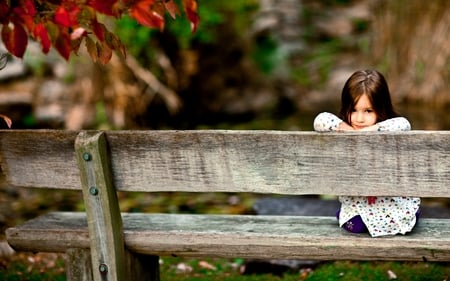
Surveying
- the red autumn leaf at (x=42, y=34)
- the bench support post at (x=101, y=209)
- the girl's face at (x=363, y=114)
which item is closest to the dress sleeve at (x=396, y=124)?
the girl's face at (x=363, y=114)

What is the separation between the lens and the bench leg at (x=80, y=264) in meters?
3.49

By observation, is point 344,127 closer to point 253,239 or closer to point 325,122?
point 325,122

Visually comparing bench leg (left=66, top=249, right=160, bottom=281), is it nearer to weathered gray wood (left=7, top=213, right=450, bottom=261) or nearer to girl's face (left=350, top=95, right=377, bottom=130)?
weathered gray wood (left=7, top=213, right=450, bottom=261)

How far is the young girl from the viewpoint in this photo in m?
3.40

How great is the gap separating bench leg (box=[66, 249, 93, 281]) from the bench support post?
0.34 ft

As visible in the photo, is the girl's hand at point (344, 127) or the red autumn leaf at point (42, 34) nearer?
the red autumn leaf at point (42, 34)

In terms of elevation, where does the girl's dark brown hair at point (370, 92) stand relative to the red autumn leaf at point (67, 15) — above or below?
below

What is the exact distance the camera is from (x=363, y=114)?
3555 mm

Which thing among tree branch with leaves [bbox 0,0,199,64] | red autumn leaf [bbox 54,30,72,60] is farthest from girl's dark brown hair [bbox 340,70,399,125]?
red autumn leaf [bbox 54,30,72,60]

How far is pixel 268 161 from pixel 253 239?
1.24 ft

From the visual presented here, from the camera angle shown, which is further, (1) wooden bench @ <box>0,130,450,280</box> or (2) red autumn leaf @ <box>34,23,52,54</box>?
(1) wooden bench @ <box>0,130,450,280</box>

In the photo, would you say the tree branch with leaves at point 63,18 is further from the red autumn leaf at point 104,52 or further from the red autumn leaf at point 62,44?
the red autumn leaf at point 104,52

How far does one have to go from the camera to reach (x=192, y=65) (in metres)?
10.7

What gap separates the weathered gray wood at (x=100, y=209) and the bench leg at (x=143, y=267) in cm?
10
